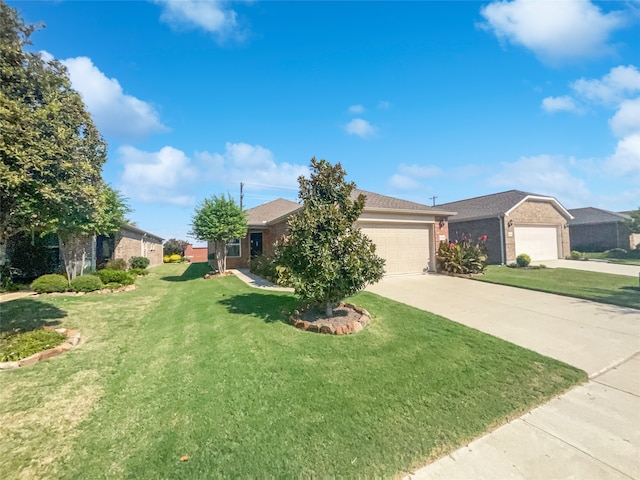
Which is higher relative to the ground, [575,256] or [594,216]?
[594,216]

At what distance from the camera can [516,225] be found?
18.4 meters

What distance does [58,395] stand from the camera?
3.72m

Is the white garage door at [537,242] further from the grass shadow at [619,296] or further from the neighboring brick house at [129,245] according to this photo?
the neighboring brick house at [129,245]

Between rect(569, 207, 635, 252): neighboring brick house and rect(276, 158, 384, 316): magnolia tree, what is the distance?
2781 cm

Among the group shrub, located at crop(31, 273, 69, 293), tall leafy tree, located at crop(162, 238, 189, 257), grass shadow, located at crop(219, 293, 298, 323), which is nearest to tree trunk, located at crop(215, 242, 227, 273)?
shrub, located at crop(31, 273, 69, 293)

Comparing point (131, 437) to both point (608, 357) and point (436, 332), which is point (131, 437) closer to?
point (436, 332)

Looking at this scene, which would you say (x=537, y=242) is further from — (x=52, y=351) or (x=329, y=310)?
(x=52, y=351)

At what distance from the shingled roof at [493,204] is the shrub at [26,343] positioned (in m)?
20.4

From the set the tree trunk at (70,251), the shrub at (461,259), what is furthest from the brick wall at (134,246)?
the shrub at (461,259)

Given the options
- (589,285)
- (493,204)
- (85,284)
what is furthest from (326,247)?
(493,204)

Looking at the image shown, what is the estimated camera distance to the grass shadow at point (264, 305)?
683 cm

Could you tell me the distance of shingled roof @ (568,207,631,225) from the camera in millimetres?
24219

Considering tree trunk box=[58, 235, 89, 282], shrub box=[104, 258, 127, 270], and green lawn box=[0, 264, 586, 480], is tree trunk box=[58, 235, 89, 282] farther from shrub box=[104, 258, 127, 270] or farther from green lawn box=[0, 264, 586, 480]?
green lawn box=[0, 264, 586, 480]

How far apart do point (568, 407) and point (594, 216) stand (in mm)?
31619
